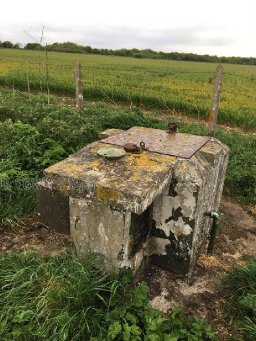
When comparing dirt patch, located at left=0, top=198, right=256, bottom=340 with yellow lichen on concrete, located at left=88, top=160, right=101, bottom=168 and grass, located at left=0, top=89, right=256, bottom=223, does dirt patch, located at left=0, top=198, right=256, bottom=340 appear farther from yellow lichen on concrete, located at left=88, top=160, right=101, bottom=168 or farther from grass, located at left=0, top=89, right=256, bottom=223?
yellow lichen on concrete, located at left=88, top=160, right=101, bottom=168

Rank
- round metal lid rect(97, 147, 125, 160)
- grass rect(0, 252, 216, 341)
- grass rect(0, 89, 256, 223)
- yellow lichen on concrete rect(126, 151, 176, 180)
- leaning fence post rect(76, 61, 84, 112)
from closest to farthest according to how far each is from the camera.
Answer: grass rect(0, 252, 216, 341)
yellow lichen on concrete rect(126, 151, 176, 180)
round metal lid rect(97, 147, 125, 160)
grass rect(0, 89, 256, 223)
leaning fence post rect(76, 61, 84, 112)

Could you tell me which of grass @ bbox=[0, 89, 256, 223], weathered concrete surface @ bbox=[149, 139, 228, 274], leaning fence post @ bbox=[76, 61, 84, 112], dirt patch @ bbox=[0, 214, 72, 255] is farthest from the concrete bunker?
leaning fence post @ bbox=[76, 61, 84, 112]

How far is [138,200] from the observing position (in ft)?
8.07

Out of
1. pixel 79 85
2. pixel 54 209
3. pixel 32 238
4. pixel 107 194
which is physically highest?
pixel 79 85

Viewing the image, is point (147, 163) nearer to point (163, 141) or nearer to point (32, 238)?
point (163, 141)

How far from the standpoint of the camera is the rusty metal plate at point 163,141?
3366 millimetres

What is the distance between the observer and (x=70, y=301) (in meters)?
2.59

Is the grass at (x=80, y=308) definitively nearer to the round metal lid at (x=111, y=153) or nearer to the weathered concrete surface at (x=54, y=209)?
the weathered concrete surface at (x=54, y=209)

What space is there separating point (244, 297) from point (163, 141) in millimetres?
1753

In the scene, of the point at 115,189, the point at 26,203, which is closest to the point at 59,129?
the point at 26,203

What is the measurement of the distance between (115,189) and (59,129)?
313cm

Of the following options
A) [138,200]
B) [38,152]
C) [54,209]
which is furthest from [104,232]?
[38,152]

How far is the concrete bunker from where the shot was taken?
2.67 meters

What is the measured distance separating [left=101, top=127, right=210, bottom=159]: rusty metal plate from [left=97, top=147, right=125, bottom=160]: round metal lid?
13.3 inches
